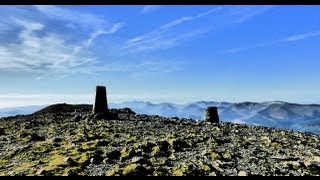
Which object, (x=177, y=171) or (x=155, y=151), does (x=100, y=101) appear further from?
(x=177, y=171)

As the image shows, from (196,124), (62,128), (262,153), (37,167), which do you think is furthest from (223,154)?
(62,128)

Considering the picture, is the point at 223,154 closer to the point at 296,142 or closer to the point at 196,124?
the point at 296,142

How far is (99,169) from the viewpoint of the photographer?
13391 mm

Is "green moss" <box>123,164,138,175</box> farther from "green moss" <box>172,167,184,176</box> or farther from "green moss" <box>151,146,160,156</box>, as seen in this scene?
"green moss" <box>151,146,160,156</box>

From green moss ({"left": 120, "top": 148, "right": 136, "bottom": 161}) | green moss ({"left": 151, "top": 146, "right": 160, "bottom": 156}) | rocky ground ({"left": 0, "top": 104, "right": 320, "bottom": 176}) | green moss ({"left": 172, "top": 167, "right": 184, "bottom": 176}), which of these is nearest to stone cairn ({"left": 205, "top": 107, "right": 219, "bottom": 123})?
rocky ground ({"left": 0, "top": 104, "right": 320, "bottom": 176})

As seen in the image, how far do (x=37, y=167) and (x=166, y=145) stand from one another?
5.09 meters

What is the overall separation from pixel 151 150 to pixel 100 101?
1109cm

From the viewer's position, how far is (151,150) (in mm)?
15867

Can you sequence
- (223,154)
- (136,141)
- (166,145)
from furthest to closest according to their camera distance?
1. (136,141)
2. (166,145)
3. (223,154)

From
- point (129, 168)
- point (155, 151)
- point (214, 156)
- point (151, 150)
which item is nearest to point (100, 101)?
point (151, 150)

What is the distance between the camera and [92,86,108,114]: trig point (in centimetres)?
2616

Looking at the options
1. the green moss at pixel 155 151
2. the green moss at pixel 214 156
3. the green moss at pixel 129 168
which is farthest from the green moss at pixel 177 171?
the green moss at pixel 155 151
